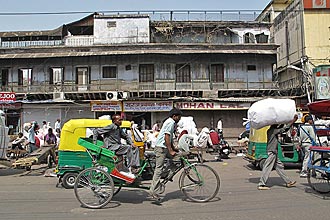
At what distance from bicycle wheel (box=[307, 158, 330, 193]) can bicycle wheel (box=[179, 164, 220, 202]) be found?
103 inches

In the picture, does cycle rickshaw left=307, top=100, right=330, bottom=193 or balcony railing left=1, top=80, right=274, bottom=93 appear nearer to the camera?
cycle rickshaw left=307, top=100, right=330, bottom=193

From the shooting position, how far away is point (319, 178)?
8.61 meters

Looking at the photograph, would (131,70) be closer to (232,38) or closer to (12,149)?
(232,38)

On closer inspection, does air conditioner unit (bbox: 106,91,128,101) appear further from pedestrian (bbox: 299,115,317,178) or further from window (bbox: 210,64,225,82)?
pedestrian (bbox: 299,115,317,178)

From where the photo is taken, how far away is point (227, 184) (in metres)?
9.86

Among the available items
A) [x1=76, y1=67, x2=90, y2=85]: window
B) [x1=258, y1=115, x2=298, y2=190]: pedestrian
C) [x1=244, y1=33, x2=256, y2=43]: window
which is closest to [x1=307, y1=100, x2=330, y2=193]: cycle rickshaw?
[x1=258, y1=115, x2=298, y2=190]: pedestrian

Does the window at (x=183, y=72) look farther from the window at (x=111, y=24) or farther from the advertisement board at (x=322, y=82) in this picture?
the advertisement board at (x=322, y=82)

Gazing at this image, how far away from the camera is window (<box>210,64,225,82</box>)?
93.2 ft

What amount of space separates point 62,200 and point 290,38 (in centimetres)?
2910

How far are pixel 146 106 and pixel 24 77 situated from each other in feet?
37.8

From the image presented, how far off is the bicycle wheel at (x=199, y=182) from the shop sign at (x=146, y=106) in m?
17.9

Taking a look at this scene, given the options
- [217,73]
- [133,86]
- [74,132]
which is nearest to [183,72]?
[217,73]

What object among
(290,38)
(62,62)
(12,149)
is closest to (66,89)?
(62,62)

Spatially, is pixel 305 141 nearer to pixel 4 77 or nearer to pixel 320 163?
pixel 320 163
